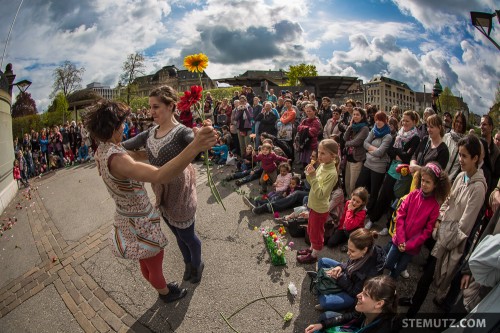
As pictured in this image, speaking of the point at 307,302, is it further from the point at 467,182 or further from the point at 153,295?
the point at 467,182

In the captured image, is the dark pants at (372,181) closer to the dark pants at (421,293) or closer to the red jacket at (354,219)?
the red jacket at (354,219)

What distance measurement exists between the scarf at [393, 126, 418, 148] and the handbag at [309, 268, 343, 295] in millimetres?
2763

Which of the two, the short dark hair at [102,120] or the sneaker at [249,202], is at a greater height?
the short dark hair at [102,120]

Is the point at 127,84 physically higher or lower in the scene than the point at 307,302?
lower

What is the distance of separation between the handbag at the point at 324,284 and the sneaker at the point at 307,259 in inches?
25.2

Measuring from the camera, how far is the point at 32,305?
3.95 metres

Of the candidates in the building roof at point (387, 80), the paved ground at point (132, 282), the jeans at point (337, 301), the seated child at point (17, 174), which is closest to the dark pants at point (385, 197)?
the paved ground at point (132, 282)

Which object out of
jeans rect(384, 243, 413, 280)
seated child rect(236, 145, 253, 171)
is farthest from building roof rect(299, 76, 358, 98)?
jeans rect(384, 243, 413, 280)

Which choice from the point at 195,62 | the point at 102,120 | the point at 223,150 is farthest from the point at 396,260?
the point at 223,150

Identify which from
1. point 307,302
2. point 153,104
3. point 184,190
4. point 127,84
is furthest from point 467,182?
point 127,84

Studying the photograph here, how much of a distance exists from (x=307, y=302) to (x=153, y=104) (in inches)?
113

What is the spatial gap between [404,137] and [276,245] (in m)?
2.88

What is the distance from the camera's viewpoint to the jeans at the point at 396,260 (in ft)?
11.5

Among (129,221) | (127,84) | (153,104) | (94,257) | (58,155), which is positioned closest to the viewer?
(129,221)
